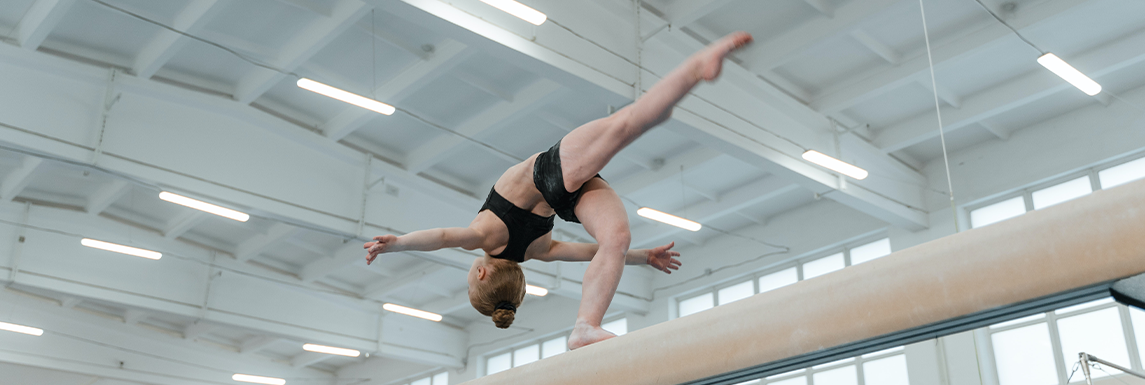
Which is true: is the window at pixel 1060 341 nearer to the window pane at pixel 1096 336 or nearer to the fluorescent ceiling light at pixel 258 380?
the window pane at pixel 1096 336

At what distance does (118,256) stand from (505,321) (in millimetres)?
12592

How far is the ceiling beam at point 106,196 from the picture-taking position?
490 inches

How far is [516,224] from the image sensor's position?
3.29 metres

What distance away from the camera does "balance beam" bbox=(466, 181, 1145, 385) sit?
1457 mm

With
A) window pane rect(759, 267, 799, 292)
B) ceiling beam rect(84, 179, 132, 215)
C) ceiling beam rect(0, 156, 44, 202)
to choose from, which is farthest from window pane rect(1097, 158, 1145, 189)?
ceiling beam rect(0, 156, 44, 202)

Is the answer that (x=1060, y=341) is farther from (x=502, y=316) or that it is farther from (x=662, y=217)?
(x=502, y=316)

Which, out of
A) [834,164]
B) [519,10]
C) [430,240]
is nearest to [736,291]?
[834,164]

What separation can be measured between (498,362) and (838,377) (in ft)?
25.4

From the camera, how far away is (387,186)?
11.5 metres

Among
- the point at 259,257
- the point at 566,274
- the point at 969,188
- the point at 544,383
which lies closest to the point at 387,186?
the point at 566,274

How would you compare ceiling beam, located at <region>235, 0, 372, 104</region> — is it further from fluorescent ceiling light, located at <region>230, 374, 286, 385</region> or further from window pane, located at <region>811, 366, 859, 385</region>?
A: fluorescent ceiling light, located at <region>230, 374, 286, 385</region>

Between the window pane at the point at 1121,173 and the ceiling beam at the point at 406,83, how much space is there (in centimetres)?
751

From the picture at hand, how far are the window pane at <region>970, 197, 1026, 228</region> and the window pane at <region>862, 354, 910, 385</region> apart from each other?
205 centimetres

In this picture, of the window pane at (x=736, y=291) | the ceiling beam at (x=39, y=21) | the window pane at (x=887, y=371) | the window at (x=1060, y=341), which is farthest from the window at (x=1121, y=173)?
the ceiling beam at (x=39, y=21)
